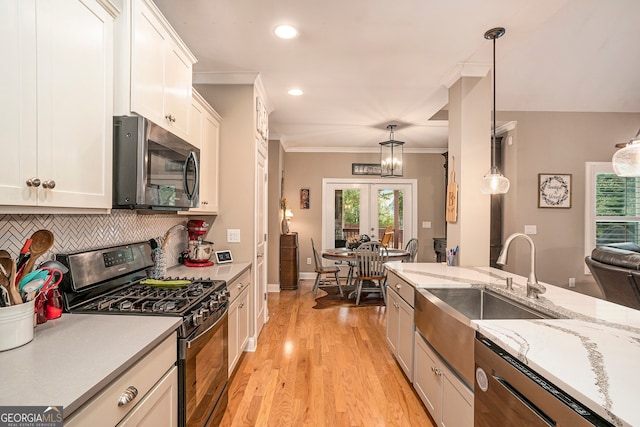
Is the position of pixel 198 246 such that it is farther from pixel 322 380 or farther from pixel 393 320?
pixel 393 320

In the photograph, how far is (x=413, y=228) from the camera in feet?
21.4

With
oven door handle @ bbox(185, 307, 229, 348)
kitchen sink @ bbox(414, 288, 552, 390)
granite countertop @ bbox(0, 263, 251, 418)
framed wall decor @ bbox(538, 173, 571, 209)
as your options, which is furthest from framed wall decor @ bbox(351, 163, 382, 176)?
granite countertop @ bbox(0, 263, 251, 418)

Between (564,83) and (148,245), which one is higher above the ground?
(564,83)

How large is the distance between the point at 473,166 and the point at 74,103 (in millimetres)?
2865

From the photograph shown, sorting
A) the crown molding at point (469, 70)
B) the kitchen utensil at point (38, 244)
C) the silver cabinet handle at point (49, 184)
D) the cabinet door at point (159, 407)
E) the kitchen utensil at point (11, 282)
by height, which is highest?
the crown molding at point (469, 70)

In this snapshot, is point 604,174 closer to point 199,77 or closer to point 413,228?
point 413,228

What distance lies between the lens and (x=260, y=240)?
3445mm

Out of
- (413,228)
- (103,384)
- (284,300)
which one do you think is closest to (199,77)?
(103,384)

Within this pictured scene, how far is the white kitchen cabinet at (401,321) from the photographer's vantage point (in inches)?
93.1

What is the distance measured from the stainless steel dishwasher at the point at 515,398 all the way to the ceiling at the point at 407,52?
203 centimetres

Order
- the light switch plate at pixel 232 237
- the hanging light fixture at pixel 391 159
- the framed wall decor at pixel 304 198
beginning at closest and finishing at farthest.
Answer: the light switch plate at pixel 232 237 < the hanging light fixture at pixel 391 159 < the framed wall decor at pixel 304 198

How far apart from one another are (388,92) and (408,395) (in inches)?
114

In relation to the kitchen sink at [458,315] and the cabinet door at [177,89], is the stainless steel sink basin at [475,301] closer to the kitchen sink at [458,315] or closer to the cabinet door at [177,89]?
the kitchen sink at [458,315]

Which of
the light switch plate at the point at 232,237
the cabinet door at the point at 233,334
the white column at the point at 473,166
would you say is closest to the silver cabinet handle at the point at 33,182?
the cabinet door at the point at 233,334
